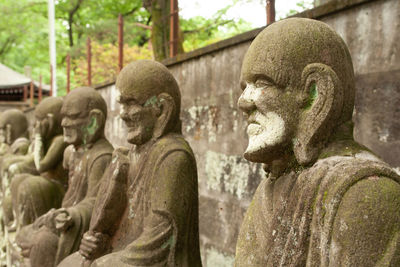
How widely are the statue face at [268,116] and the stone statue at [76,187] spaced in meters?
2.08

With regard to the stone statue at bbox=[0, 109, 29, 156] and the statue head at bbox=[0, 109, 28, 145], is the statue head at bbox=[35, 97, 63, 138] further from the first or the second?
the statue head at bbox=[0, 109, 28, 145]

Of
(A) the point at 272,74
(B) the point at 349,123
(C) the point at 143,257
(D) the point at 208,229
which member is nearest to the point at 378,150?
(B) the point at 349,123

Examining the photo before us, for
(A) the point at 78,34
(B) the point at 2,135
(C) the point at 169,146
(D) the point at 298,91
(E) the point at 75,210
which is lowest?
(B) the point at 2,135

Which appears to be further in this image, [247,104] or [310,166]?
[247,104]

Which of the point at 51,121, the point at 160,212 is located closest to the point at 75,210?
the point at 160,212

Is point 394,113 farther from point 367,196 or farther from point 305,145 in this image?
point 367,196

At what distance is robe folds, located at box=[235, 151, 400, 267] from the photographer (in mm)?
1575

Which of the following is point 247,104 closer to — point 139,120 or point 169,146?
point 169,146

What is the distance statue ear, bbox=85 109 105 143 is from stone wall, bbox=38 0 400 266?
1.18 meters

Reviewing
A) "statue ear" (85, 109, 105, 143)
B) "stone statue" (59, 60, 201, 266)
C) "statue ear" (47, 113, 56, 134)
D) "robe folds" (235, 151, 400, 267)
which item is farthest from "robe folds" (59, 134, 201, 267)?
"statue ear" (47, 113, 56, 134)

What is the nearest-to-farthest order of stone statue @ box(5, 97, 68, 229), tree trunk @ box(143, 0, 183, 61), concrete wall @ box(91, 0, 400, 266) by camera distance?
concrete wall @ box(91, 0, 400, 266), stone statue @ box(5, 97, 68, 229), tree trunk @ box(143, 0, 183, 61)

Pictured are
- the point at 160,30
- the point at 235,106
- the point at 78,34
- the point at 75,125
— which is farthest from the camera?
the point at 78,34

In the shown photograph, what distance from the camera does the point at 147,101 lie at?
3.15 m

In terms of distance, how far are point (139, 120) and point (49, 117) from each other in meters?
2.46
